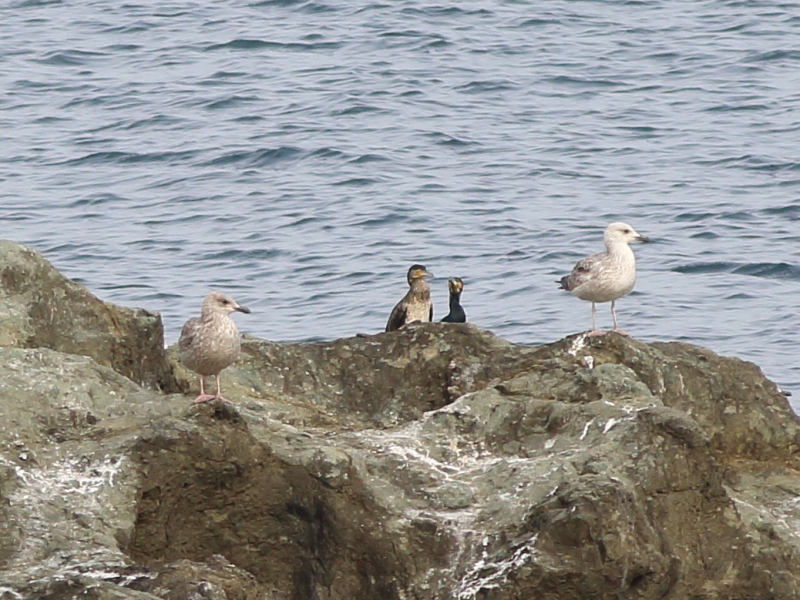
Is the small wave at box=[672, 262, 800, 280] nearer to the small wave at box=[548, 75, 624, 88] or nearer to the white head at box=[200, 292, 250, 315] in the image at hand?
the small wave at box=[548, 75, 624, 88]

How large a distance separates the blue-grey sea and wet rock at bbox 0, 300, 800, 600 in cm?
719

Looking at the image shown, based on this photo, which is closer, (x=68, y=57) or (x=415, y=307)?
(x=415, y=307)

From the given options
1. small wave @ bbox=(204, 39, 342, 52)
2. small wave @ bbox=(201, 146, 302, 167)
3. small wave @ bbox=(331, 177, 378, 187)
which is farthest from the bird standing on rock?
small wave @ bbox=(204, 39, 342, 52)

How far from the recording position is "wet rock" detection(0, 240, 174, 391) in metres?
8.42

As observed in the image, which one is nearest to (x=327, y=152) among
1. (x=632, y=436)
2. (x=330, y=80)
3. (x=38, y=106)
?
(x=330, y=80)

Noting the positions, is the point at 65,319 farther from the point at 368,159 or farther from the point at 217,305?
the point at 368,159

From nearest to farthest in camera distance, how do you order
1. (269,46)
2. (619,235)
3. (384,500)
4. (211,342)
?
(384,500) → (211,342) → (619,235) → (269,46)

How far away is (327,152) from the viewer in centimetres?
2334

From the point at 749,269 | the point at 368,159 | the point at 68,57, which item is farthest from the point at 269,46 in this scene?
the point at 749,269

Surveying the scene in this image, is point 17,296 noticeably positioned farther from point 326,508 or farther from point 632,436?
point 632,436

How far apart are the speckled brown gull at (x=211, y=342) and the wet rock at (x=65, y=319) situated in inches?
10.3

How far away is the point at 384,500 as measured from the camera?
724 cm

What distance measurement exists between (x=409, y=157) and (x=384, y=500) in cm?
1597

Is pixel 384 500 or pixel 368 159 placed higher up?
pixel 384 500
